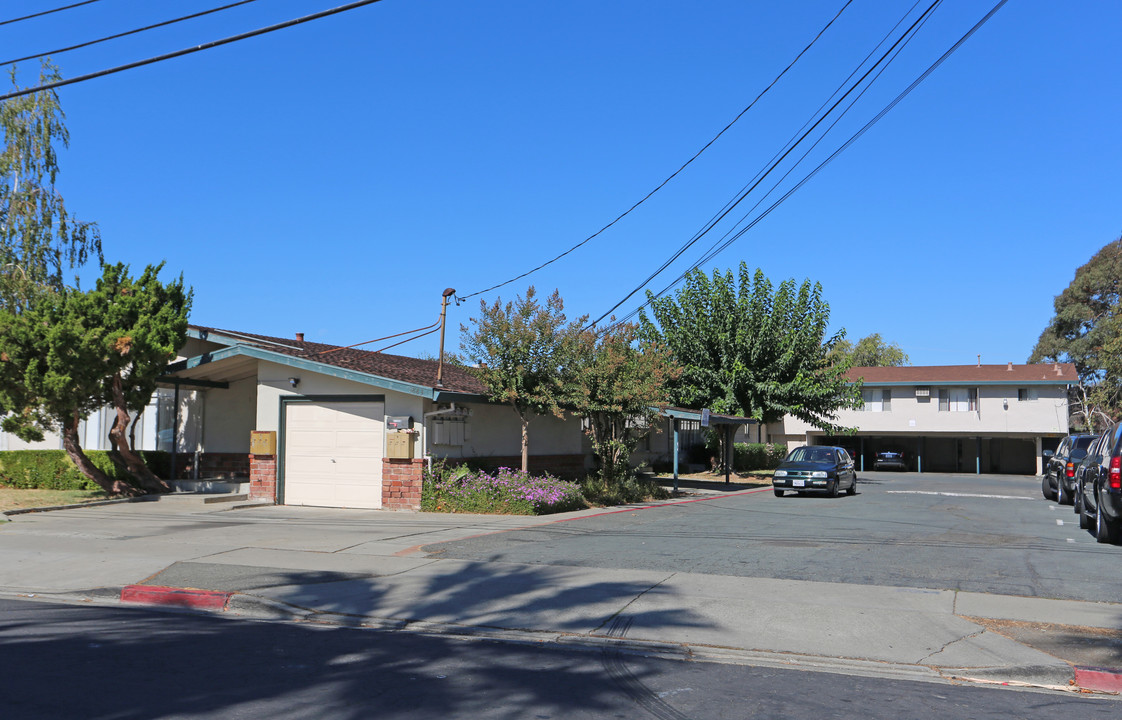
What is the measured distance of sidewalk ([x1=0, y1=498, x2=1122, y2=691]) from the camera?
7.43 metres

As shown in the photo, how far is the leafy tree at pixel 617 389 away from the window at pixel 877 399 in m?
32.1

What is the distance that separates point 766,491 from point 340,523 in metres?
17.8

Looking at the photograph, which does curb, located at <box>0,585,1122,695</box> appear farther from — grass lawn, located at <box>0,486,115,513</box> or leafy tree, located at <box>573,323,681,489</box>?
leafy tree, located at <box>573,323,681,489</box>

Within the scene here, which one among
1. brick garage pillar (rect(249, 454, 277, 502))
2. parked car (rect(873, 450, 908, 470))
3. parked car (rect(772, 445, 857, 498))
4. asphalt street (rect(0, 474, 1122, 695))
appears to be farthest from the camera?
parked car (rect(873, 450, 908, 470))

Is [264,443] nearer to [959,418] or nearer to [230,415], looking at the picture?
[230,415]

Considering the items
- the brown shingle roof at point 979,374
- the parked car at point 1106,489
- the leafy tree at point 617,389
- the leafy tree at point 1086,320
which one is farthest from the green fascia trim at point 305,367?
the leafy tree at point 1086,320

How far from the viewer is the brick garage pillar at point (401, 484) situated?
18891 millimetres

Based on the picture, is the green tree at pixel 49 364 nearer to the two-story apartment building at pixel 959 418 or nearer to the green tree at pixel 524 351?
the green tree at pixel 524 351

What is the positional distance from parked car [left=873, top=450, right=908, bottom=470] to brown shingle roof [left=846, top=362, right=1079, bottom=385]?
4.55 metres

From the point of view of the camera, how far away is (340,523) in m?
16.6

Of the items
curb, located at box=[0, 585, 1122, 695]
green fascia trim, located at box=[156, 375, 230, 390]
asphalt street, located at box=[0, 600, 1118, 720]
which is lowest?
curb, located at box=[0, 585, 1122, 695]

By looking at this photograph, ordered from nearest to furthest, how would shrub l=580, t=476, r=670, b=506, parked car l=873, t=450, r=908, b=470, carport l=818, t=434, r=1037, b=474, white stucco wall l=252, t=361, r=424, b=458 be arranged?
white stucco wall l=252, t=361, r=424, b=458, shrub l=580, t=476, r=670, b=506, parked car l=873, t=450, r=908, b=470, carport l=818, t=434, r=1037, b=474

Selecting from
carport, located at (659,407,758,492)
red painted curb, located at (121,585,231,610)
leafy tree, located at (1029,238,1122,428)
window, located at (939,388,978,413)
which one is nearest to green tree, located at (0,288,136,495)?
red painted curb, located at (121,585,231,610)

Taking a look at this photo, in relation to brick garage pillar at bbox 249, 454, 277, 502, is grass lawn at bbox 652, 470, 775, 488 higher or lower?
lower
